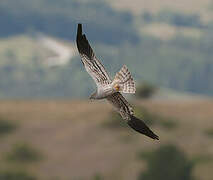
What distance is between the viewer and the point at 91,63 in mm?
17422

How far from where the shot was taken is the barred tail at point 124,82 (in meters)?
16.6

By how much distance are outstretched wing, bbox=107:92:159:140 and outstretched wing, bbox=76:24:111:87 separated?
77 centimetres

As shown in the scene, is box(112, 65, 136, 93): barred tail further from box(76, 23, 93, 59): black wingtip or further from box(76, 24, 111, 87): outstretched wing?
box(76, 23, 93, 59): black wingtip

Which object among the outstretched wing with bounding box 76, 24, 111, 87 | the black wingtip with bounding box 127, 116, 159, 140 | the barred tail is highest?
the outstretched wing with bounding box 76, 24, 111, 87

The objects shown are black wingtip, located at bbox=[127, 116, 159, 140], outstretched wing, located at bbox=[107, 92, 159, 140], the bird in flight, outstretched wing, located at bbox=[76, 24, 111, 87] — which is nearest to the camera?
the bird in flight

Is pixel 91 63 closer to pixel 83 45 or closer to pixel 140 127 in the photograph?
pixel 83 45

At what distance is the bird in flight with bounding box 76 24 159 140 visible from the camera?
16.5m

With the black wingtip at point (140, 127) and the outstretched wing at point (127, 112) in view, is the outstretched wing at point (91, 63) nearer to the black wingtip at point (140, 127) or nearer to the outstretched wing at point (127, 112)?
the outstretched wing at point (127, 112)

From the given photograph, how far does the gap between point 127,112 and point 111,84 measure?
1.78 m

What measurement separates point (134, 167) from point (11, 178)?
97.5 ft

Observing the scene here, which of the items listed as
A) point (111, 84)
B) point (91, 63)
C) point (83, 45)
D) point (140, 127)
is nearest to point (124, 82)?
point (111, 84)

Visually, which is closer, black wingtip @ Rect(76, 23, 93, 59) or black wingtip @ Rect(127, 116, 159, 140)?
black wingtip @ Rect(76, 23, 93, 59)

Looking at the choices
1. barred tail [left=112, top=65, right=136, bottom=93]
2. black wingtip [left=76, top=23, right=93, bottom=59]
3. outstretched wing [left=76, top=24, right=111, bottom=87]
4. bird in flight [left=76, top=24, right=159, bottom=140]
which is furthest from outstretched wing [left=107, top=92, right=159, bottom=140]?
black wingtip [left=76, top=23, right=93, bottom=59]

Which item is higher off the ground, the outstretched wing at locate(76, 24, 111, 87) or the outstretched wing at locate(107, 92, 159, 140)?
the outstretched wing at locate(76, 24, 111, 87)
